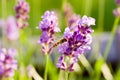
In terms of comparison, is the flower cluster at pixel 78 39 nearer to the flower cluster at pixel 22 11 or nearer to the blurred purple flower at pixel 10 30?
the flower cluster at pixel 22 11

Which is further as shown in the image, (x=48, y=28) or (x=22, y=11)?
(x=22, y=11)

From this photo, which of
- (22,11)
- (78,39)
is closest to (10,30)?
(22,11)

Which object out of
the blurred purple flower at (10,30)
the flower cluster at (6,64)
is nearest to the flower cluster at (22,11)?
the flower cluster at (6,64)

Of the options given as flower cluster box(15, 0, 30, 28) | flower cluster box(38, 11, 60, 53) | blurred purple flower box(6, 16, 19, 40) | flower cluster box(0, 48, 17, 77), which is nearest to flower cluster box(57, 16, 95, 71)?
flower cluster box(38, 11, 60, 53)

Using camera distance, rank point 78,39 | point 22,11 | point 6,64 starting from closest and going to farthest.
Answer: point 78,39 → point 6,64 → point 22,11

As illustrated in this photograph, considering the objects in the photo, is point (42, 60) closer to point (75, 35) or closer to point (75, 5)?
point (75, 35)

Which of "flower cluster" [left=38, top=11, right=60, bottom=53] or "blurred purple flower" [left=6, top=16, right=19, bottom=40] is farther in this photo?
"blurred purple flower" [left=6, top=16, right=19, bottom=40]

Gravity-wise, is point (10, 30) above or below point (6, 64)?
above

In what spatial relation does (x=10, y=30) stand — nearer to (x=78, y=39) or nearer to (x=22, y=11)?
(x=22, y=11)

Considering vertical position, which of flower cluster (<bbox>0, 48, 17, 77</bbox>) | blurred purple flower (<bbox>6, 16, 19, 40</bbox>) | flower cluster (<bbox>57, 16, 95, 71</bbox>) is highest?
blurred purple flower (<bbox>6, 16, 19, 40</bbox>)

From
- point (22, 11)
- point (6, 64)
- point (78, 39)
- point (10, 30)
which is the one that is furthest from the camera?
point (10, 30)

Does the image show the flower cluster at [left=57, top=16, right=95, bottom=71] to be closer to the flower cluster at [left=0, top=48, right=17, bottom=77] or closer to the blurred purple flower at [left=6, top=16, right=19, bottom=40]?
the flower cluster at [left=0, top=48, right=17, bottom=77]
